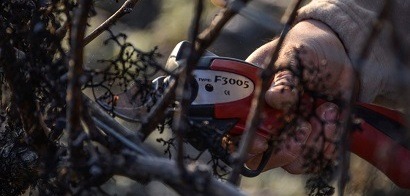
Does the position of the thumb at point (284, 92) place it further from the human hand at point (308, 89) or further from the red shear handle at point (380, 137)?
the red shear handle at point (380, 137)

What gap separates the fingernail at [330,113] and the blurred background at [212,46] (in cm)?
72

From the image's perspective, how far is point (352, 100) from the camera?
0.51m

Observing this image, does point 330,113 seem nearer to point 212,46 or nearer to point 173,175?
point 173,175

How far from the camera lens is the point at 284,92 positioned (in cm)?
89

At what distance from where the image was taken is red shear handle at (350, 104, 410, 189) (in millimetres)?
1104

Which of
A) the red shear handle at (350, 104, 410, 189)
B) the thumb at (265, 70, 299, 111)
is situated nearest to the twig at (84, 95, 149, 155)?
the thumb at (265, 70, 299, 111)

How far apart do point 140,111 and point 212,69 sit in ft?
0.47

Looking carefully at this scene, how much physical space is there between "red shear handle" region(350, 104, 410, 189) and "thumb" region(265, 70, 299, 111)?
6.7 inches

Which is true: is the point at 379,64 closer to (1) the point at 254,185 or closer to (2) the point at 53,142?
(2) the point at 53,142

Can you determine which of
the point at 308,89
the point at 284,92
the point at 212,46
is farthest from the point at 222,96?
the point at 212,46

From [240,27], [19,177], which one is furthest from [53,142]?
[240,27]

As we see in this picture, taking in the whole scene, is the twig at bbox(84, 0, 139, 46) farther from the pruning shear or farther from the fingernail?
the fingernail

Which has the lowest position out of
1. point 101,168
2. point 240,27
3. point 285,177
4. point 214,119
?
point 285,177

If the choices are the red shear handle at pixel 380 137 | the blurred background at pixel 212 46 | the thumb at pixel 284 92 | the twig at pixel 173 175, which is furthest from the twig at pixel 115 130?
the blurred background at pixel 212 46
